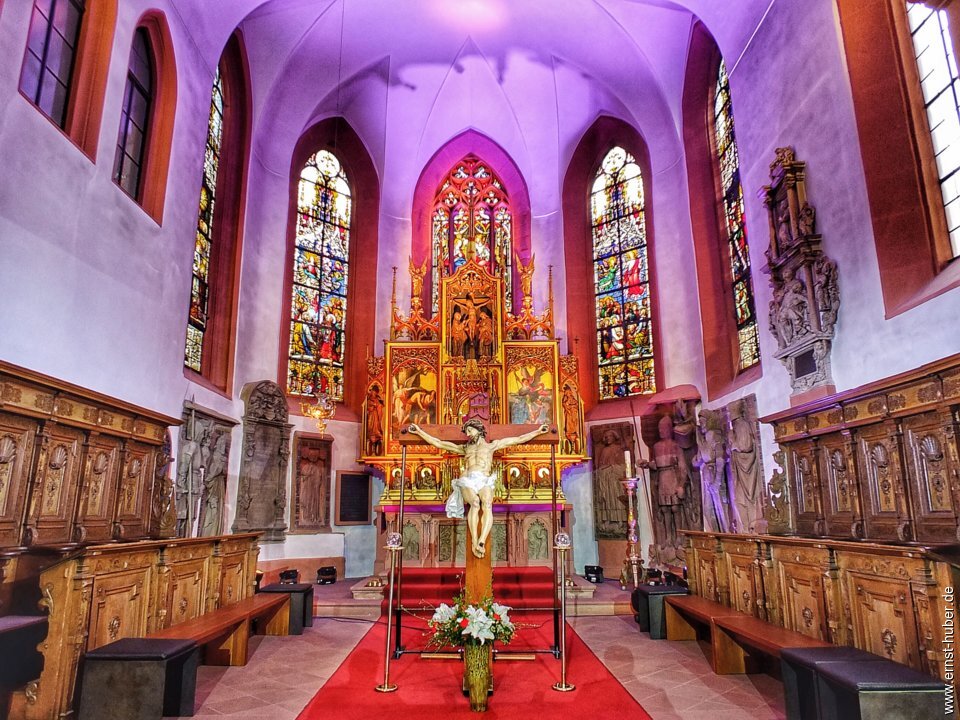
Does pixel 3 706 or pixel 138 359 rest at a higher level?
pixel 138 359

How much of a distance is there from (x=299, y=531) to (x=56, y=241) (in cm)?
803

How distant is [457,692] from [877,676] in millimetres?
3616

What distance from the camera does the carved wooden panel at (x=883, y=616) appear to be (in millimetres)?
4613

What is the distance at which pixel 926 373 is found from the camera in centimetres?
605

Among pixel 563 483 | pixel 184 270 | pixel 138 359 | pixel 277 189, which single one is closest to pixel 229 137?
pixel 277 189

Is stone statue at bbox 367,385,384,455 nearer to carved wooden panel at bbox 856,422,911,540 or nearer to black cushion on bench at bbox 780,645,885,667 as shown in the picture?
carved wooden panel at bbox 856,422,911,540

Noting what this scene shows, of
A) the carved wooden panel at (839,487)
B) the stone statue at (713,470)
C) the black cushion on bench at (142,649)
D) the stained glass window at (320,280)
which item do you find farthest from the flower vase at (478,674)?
the stained glass window at (320,280)

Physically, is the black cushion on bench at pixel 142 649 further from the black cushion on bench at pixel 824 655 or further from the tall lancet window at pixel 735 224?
the tall lancet window at pixel 735 224

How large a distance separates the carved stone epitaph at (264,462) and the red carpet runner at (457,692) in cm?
540

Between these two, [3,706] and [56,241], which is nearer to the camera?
[3,706]

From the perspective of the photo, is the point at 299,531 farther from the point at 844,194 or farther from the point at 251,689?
the point at 844,194

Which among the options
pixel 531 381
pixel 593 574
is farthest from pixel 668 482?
pixel 531 381

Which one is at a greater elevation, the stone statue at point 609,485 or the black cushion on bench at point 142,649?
the stone statue at point 609,485

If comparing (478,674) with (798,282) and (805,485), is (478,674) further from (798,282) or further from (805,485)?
(798,282)
